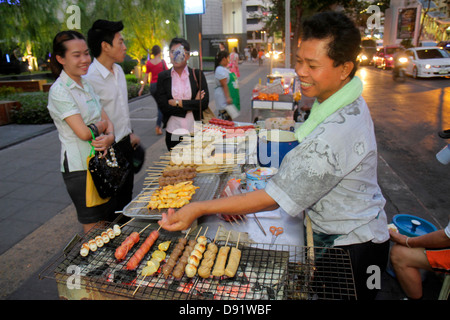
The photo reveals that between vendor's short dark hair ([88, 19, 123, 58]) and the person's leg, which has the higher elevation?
vendor's short dark hair ([88, 19, 123, 58])

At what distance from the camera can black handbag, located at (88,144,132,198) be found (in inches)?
115

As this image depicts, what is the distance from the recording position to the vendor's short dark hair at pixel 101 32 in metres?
3.55

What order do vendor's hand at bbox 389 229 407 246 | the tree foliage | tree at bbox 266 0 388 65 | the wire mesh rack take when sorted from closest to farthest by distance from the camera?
the wire mesh rack < vendor's hand at bbox 389 229 407 246 < the tree foliage < tree at bbox 266 0 388 65

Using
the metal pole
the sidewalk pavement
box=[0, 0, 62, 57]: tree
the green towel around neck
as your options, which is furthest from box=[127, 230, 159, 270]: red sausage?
box=[0, 0, 62, 57]: tree

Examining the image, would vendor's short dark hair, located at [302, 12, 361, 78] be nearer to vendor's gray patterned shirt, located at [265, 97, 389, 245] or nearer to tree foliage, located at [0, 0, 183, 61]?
vendor's gray patterned shirt, located at [265, 97, 389, 245]

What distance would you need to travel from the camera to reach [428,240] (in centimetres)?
283

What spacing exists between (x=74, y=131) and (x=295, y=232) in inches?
85.3

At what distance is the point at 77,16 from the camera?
14.6m

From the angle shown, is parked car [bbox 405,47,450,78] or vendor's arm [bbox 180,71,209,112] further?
parked car [bbox 405,47,450,78]

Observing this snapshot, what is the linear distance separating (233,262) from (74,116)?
1987 millimetres

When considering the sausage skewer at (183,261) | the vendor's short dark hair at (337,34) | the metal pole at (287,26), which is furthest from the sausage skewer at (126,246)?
the metal pole at (287,26)

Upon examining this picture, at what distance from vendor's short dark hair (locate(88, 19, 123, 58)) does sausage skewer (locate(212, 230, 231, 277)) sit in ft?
9.21

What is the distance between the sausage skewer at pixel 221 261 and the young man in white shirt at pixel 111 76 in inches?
79.0

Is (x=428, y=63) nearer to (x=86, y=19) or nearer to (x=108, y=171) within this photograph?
(x=86, y=19)
